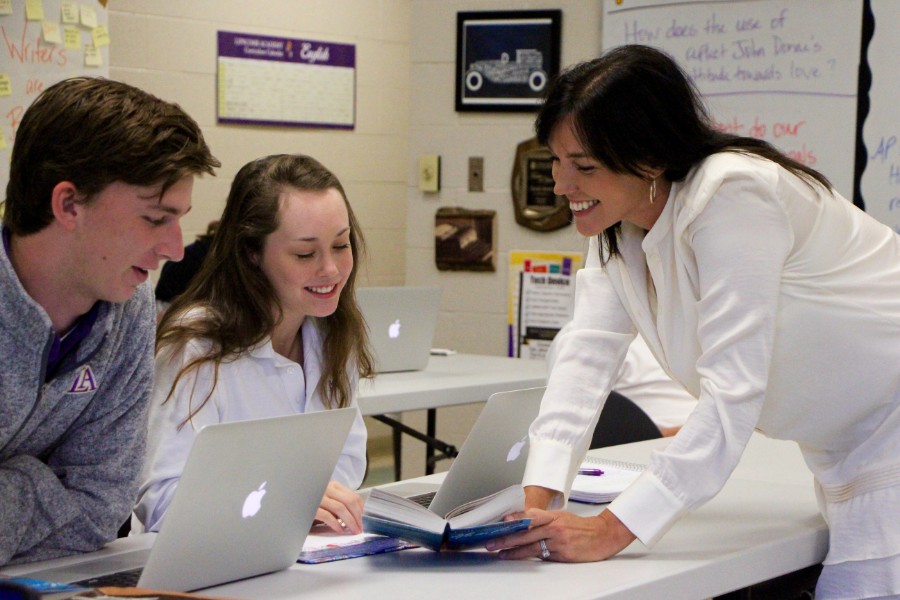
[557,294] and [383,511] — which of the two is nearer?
[383,511]

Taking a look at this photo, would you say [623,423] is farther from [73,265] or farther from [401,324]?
[73,265]

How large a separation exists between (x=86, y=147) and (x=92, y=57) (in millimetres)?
2601

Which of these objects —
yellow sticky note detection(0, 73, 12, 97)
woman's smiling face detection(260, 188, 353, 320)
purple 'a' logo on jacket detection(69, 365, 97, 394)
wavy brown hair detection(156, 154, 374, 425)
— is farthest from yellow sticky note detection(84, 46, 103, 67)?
purple 'a' logo on jacket detection(69, 365, 97, 394)

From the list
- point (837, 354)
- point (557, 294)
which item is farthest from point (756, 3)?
point (837, 354)

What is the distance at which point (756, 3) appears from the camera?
3826 millimetres

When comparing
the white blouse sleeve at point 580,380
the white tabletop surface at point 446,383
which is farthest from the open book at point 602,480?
the white tabletop surface at point 446,383

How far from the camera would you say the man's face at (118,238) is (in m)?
1.42

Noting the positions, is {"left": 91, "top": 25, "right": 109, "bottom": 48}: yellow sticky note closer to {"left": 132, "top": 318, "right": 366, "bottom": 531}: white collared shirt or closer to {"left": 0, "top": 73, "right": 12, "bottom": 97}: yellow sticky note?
{"left": 0, "top": 73, "right": 12, "bottom": 97}: yellow sticky note

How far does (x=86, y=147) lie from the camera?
140 centimetres

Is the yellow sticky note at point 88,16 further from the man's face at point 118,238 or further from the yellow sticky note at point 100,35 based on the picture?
the man's face at point 118,238

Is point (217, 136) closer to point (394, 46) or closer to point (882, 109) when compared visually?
point (394, 46)

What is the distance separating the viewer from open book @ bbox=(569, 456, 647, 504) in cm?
195

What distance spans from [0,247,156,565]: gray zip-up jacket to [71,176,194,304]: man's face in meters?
0.07

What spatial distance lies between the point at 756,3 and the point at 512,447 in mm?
2455
